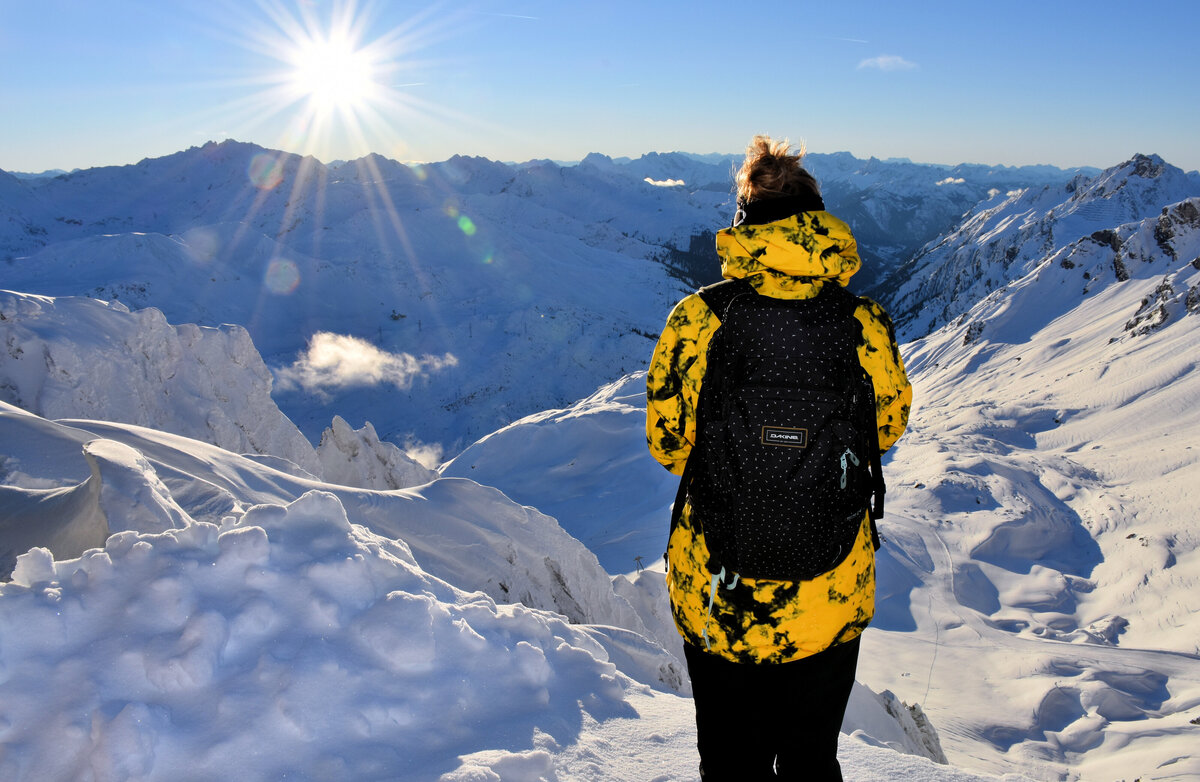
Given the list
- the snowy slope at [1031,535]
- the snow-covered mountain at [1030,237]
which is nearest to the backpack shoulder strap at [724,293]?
the snowy slope at [1031,535]

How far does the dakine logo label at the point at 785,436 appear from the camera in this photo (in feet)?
8.11

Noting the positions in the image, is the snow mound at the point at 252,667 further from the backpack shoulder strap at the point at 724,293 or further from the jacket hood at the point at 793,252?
the jacket hood at the point at 793,252

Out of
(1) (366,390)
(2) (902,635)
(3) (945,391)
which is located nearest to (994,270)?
(3) (945,391)

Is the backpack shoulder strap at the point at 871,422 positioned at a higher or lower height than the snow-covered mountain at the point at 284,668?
higher

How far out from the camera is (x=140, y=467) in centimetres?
565

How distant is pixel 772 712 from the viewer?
2783 millimetres

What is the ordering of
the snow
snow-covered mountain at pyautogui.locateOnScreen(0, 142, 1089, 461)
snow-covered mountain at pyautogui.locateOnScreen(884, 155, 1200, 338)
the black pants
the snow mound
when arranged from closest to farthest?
1. the black pants
2. the snow mound
3. the snow
4. snow-covered mountain at pyautogui.locateOnScreen(0, 142, 1089, 461)
5. snow-covered mountain at pyautogui.locateOnScreen(884, 155, 1200, 338)

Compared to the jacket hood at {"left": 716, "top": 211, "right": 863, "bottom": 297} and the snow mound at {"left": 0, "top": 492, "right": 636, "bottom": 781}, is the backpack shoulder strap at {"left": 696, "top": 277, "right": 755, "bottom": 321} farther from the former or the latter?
the snow mound at {"left": 0, "top": 492, "right": 636, "bottom": 781}

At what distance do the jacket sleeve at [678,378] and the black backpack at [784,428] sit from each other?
63mm

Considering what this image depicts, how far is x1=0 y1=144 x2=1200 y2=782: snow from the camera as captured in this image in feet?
10.3

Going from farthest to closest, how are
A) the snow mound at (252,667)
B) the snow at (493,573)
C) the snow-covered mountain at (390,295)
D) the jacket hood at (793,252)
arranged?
the snow-covered mountain at (390,295) < the snow at (493,573) < the snow mound at (252,667) < the jacket hood at (793,252)

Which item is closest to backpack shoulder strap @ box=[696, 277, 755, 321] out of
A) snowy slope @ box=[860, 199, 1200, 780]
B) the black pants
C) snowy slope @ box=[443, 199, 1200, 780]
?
the black pants

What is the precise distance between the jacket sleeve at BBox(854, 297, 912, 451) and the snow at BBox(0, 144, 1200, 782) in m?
2.46

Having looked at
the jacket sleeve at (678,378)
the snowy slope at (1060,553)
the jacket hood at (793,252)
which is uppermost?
the jacket hood at (793,252)
